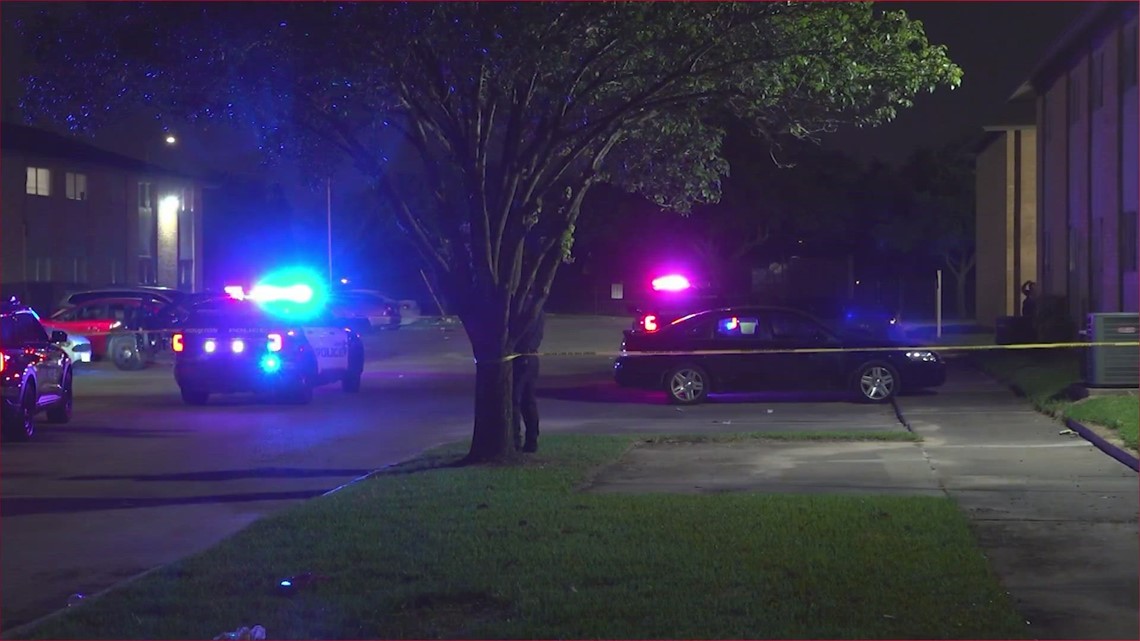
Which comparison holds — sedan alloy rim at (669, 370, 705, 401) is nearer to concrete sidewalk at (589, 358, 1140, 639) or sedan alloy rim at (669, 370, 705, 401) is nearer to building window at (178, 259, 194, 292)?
concrete sidewalk at (589, 358, 1140, 639)

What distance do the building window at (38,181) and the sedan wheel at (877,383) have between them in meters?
31.5

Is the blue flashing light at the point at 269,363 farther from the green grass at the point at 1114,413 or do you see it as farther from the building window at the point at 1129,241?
the building window at the point at 1129,241

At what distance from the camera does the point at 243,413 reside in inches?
786

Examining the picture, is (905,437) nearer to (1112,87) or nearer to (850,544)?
(850,544)

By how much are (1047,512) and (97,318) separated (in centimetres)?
2432

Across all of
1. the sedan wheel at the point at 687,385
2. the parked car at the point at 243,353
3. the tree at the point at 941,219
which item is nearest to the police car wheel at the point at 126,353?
the parked car at the point at 243,353

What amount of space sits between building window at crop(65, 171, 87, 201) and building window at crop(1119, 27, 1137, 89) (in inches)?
1350

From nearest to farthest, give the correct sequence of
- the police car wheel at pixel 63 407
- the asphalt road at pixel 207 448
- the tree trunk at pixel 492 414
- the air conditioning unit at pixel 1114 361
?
the asphalt road at pixel 207 448, the tree trunk at pixel 492 414, the air conditioning unit at pixel 1114 361, the police car wheel at pixel 63 407

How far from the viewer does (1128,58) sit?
941 inches

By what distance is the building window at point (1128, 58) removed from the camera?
23283 millimetres

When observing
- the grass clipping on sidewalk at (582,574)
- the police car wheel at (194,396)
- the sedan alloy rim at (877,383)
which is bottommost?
the grass clipping on sidewalk at (582,574)

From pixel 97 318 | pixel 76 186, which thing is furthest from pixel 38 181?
pixel 97 318

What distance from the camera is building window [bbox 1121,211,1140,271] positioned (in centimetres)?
2365

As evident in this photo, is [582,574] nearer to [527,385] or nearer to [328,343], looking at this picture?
[527,385]
